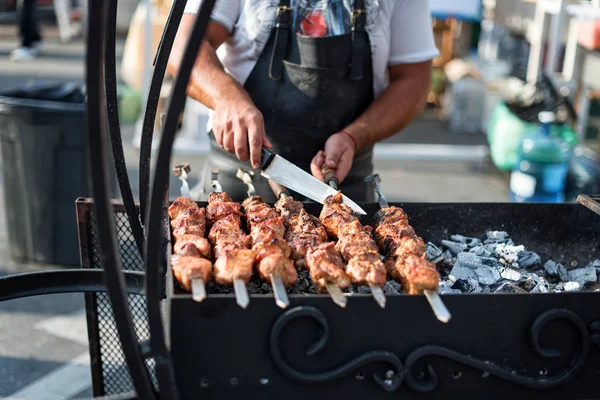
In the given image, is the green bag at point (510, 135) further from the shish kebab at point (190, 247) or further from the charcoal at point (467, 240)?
the shish kebab at point (190, 247)

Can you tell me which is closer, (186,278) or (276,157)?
(186,278)

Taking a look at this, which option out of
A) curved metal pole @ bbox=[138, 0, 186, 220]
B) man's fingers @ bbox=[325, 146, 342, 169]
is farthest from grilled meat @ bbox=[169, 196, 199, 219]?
man's fingers @ bbox=[325, 146, 342, 169]

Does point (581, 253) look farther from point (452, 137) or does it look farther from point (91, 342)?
point (452, 137)

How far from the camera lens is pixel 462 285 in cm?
203

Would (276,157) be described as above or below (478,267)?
above

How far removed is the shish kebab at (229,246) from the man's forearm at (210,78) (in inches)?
16.1

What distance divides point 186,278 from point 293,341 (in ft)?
0.98

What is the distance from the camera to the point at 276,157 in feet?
7.50

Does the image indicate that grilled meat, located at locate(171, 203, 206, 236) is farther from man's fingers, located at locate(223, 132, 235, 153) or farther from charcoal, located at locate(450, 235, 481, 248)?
charcoal, located at locate(450, 235, 481, 248)

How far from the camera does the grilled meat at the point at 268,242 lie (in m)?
1.73

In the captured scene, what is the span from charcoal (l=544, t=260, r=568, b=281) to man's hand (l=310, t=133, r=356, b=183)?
774 millimetres

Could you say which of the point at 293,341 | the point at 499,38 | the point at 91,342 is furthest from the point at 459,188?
the point at 293,341

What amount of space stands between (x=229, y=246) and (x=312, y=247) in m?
0.24

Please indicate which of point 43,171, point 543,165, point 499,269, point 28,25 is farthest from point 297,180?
point 28,25
